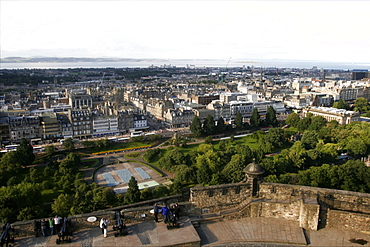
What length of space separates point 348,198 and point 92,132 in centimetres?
5542

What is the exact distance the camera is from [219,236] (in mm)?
11875

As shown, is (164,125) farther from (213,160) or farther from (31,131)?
(213,160)

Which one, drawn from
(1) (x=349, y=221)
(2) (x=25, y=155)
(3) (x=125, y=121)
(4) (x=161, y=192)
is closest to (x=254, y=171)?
(1) (x=349, y=221)

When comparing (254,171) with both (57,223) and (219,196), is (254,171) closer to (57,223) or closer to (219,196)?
(219,196)

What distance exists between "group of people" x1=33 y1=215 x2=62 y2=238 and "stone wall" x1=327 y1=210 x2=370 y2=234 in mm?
10171

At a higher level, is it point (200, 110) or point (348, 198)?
point (348, 198)

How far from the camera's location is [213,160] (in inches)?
1594

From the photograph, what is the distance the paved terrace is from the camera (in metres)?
10.9

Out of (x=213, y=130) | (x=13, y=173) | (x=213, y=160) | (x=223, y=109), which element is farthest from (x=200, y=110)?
(x=13, y=173)

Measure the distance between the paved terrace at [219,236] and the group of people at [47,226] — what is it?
0.21 meters

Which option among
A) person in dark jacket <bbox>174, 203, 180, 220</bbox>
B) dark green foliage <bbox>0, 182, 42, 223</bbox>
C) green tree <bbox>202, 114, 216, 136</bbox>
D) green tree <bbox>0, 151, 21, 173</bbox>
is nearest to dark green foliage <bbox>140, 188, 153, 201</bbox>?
dark green foliage <bbox>0, 182, 42, 223</bbox>

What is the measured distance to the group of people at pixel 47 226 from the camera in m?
11.1

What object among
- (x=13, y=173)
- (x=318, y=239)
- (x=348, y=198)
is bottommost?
(x=13, y=173)

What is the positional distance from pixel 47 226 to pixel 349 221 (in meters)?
11.3
